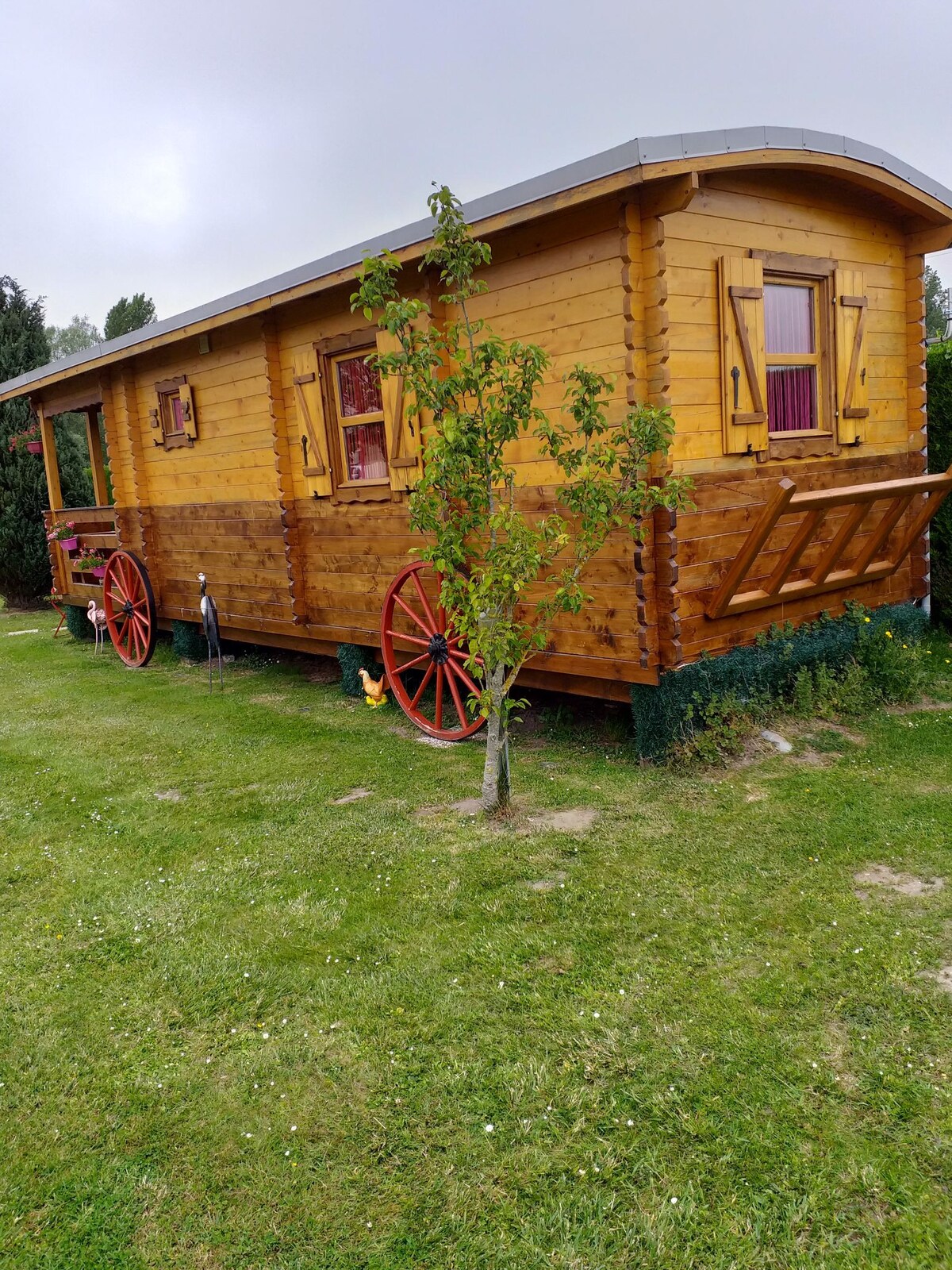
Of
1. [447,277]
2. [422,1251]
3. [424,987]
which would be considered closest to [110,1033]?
[424,987]

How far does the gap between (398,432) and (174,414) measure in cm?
405

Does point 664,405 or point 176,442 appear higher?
point 176,442

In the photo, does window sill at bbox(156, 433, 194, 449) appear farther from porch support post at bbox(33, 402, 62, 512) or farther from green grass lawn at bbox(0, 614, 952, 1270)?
green grass lawn at bbox(0, 614, 952, 1270)

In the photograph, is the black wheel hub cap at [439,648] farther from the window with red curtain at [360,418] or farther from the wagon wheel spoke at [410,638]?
the window with red curtain at [360,418]

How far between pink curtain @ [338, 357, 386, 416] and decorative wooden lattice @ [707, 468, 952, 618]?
304cm

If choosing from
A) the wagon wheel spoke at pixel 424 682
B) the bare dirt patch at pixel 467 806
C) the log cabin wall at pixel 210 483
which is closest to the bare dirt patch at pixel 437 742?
the wagon wheel spoke at pixel 424 682

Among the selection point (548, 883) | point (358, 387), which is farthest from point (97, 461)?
point (548, 883)

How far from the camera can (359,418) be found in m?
7.09

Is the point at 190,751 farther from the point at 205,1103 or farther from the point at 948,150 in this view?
the point at 948,150

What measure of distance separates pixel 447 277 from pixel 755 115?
2.29 m

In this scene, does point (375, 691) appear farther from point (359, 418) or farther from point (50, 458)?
point (50, 458)

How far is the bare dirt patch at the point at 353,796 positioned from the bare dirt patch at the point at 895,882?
2.66m

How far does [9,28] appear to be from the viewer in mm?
10117

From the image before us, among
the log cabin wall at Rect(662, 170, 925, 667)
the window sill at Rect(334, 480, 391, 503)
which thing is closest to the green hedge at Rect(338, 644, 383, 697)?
the window sill at Rect(334, 480, 391, 503)
